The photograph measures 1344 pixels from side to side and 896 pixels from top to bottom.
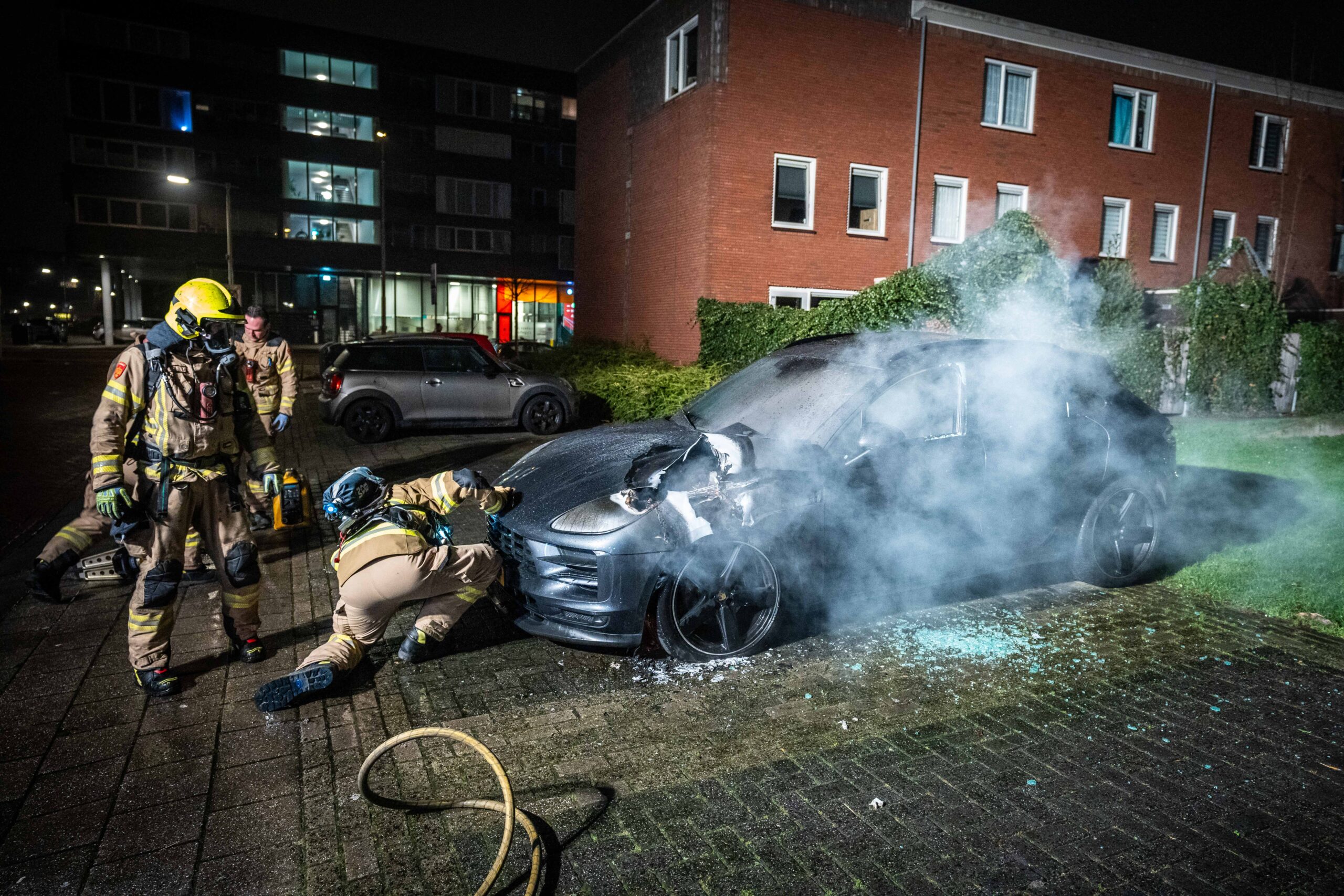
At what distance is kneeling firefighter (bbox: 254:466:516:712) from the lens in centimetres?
381

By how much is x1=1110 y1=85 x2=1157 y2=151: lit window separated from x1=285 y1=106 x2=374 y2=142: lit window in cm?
3791

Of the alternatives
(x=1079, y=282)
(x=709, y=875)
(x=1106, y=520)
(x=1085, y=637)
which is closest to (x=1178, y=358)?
(x=1079, y=282)

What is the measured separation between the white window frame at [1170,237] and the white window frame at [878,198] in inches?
325

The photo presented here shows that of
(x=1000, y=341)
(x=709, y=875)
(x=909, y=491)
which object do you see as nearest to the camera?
(x=709, y=875)

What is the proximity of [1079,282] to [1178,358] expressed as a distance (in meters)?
2.21

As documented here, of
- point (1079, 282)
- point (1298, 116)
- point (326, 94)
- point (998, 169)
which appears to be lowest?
point (1079, 282)

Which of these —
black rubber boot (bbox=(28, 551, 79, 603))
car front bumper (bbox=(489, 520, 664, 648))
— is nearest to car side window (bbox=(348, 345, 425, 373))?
black rubber boot (bbox=(28, 551, 79, 603))

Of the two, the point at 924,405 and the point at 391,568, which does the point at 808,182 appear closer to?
the point at 924,405

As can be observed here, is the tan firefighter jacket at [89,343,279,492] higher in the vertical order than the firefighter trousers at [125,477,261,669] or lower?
higher

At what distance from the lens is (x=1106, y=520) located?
207 inches

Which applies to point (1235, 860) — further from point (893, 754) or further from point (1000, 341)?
point (1000, 341)

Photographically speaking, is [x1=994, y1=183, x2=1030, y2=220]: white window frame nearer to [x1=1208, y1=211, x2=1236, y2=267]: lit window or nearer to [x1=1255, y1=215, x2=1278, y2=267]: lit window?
[x1=1208, y1=211, x2=1236, y2=267]: lit window

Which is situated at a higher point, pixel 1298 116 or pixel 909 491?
pixel 1298 116

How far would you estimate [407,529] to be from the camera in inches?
153
